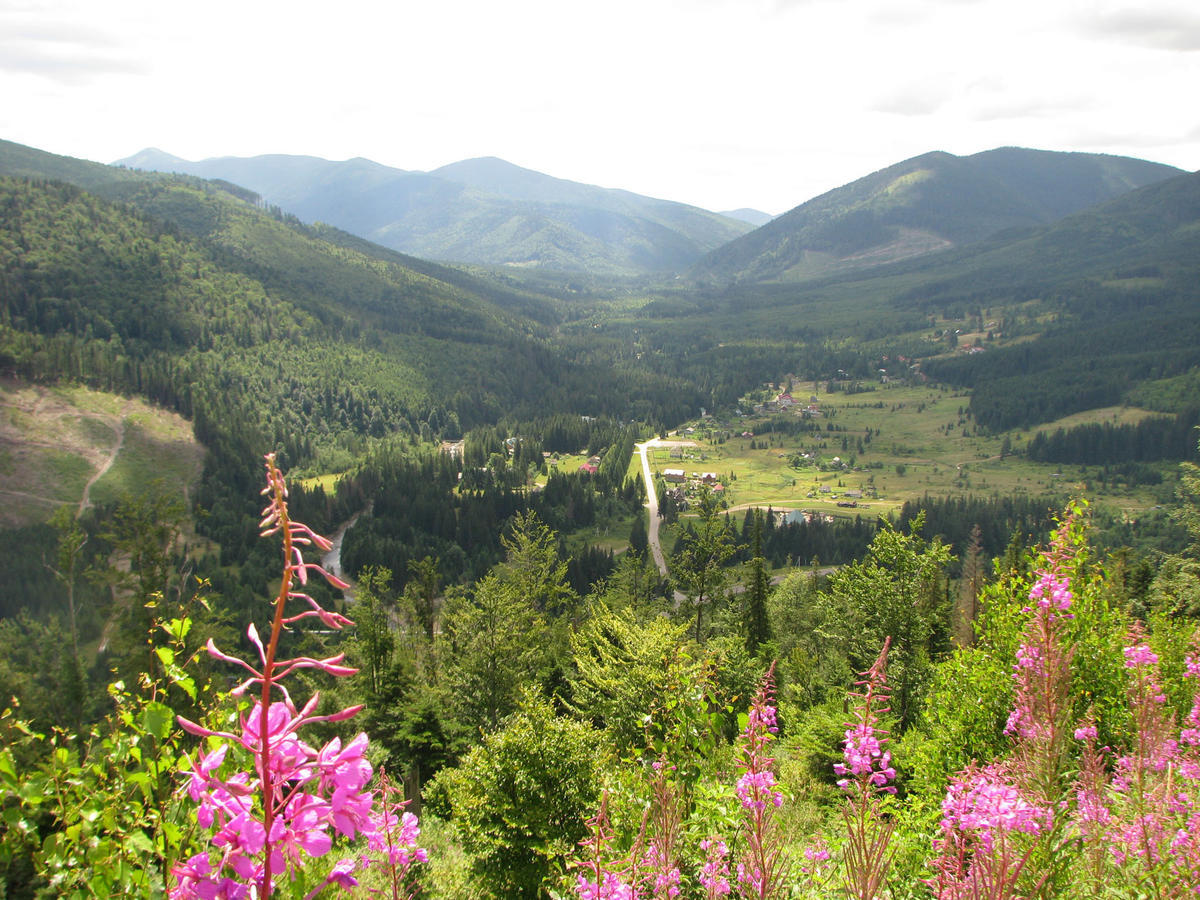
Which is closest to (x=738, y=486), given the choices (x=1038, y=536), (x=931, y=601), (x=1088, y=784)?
(x=1038, y=536)

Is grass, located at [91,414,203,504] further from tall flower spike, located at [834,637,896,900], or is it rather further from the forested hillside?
tall flower spike, located at [834,637,896,900]

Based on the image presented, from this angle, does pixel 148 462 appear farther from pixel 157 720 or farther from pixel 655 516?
pixel 157 720

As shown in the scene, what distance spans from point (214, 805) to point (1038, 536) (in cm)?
12855

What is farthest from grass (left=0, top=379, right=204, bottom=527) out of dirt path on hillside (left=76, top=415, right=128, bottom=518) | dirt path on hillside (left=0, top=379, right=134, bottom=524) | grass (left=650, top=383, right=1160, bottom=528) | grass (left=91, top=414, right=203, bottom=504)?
grass (left=650, top=383, right=1160, bottom=528)

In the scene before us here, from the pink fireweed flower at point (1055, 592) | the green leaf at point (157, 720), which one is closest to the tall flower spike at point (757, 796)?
the green leaf at point (157, 720)

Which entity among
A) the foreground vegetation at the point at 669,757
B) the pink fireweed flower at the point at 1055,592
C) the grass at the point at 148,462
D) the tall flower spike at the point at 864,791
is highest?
the pink fireweed flower at the point at 1055,592

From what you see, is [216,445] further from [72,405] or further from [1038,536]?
[1038,536]

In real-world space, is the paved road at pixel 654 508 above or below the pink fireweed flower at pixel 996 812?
below

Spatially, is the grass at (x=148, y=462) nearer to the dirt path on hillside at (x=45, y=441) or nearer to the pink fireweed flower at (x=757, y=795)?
the dirt path on hillside at (x=45, y=441)

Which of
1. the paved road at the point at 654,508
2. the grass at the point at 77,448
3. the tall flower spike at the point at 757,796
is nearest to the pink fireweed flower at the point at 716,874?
the tall flower spike at the point at 757,796

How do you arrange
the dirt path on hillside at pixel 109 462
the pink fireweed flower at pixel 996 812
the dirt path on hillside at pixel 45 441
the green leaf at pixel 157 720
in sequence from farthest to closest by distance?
1. the dirt path on hillside at pixel 109 462
2. the dirt path on hillside at pixel 45 441
3. the pink fireweed flower at pixel 996 812
4. the green leaf at pixel 157 720

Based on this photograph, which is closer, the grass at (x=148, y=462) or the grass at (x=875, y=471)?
the grass at (x=148, y=462)

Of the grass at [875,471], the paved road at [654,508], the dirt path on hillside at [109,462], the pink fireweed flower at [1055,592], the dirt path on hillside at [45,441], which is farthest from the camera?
the grass at [875,471]

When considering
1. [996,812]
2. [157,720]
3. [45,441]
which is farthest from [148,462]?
[996,812]
